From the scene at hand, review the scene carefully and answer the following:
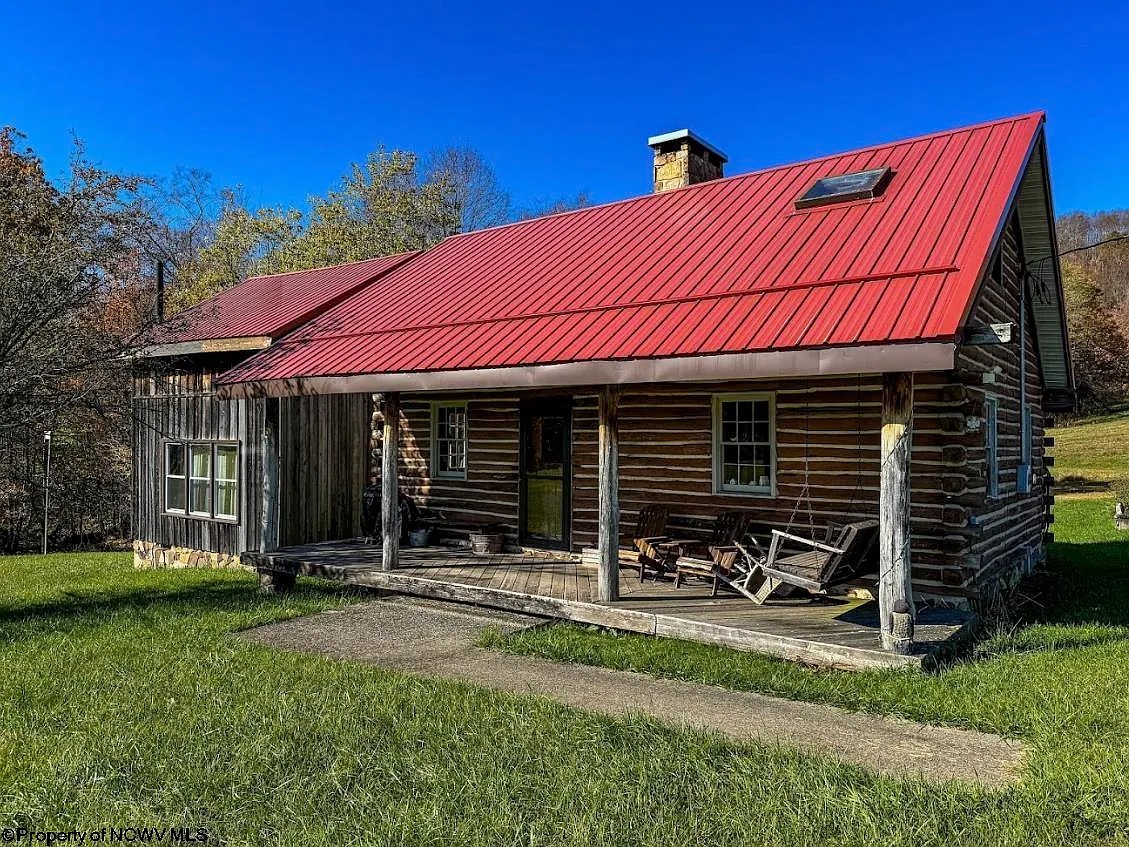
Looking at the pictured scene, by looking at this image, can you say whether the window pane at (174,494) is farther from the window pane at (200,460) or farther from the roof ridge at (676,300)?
the roof ridge at (676,300)

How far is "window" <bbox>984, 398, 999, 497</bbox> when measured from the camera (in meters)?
9.50

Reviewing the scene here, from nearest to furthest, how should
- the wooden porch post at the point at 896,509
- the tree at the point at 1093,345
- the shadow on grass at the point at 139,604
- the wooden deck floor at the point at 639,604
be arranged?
the wooden porch post at the point at 896,509, the wooden deck floor at the point at 639,604, the shadow on grass at the point at 139,604, the tree at the point at 1093,345

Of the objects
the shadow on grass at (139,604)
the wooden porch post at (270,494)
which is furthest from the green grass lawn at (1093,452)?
the wooden porch post at (270,494)

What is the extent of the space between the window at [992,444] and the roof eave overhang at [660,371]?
383cm

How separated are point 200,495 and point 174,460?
101 cm

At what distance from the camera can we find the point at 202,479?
533 inches

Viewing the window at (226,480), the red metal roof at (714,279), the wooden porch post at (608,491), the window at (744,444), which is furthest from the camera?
the window at (226,480)

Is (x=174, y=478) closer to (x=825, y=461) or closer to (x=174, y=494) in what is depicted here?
(x=174, y=494)

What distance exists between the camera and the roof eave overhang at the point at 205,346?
1246cm

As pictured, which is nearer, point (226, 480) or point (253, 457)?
point (253, 457)

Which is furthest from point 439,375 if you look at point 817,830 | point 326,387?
point 817,830

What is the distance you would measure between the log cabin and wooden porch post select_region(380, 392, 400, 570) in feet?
0.12

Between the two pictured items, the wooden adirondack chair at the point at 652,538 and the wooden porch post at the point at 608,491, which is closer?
the wooden porch post at the point at 608,491

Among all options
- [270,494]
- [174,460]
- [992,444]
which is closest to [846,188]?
[992,444]
